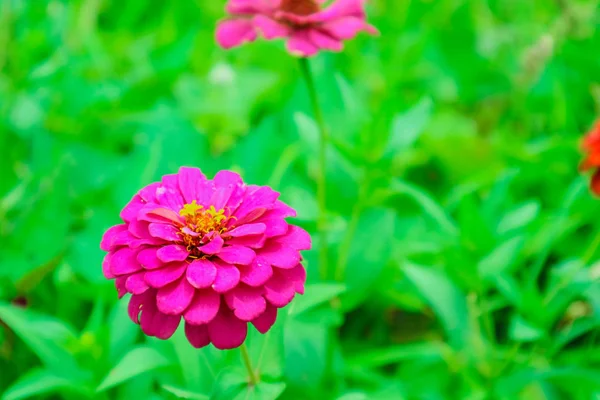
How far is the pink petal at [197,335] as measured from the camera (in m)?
0.49

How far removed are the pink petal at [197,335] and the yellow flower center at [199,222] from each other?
0.22ft

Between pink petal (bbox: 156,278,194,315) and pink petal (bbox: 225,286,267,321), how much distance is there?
31 millimetres

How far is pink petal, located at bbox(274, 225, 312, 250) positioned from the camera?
0.51m

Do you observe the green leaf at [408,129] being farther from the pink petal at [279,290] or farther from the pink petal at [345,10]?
the pink petal at [279,290]

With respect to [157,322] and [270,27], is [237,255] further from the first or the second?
[270,27]

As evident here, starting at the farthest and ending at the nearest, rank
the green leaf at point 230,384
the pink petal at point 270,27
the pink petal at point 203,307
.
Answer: the pink petal at point 270,27 → the green leaf at point 230,384 → the pink petal at point 203,307

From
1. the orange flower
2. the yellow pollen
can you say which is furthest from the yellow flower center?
the orange flower

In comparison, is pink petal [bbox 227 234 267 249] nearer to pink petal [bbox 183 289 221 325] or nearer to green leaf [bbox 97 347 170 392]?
pink petal [bbox 183 289 221 325]

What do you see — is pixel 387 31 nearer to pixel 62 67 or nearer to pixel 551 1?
pixel 551 1

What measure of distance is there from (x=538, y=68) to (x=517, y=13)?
0.62 m

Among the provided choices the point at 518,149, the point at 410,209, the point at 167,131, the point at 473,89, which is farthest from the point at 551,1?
the point at 167,131

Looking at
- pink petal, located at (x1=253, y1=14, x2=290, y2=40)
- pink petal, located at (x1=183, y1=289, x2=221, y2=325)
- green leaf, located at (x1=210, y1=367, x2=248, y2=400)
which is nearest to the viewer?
pink petal, located at (x1=183, y1=289, x2=221, y2=325)

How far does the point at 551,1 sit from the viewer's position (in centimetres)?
162

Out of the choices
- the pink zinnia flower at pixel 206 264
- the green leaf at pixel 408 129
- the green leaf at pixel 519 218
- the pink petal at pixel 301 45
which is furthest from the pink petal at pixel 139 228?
the green leaf at pixel 519 218
